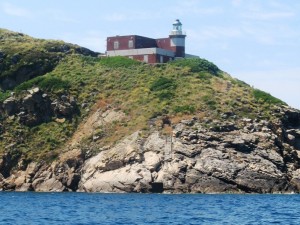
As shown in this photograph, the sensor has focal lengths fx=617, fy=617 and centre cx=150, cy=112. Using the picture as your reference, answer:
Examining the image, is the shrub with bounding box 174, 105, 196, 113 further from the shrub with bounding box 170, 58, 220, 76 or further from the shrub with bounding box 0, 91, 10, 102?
the shrub with bounding box 0, 91, 10, 102

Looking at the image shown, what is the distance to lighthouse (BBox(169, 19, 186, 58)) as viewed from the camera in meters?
120

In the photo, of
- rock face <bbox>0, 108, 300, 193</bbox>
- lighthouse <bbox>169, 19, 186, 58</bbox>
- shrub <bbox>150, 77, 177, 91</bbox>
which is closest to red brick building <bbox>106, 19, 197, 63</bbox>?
lighthouse <bbox>169, 19, 186, 58</bbox>

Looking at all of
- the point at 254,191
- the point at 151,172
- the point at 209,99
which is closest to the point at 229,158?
the point at 254,191

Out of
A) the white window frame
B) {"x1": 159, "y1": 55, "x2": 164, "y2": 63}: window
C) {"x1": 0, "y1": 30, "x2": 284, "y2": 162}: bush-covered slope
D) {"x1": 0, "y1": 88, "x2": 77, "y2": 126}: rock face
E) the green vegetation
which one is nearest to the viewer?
{"x1": 0, "y1": 30, "x2": 284, "y2": 162}: bush-covered slope

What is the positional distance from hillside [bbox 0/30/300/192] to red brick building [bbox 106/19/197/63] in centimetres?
395

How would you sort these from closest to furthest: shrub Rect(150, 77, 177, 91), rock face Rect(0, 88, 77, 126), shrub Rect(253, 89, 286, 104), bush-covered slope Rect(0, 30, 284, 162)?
1. bush-covered slope Rect(0, 30, 284, 162)
2. shrub Rect(253, 89, 286, 104)
3. rock face Rect(0, 88, 77, 126)
4. shrub Rect(150, 77, 177, 91)

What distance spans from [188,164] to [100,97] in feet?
92.2

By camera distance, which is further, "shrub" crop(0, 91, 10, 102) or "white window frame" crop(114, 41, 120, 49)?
"white window frame" crop(114, 41, 120, 49)

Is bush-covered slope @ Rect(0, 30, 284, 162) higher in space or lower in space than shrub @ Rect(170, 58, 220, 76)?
lower

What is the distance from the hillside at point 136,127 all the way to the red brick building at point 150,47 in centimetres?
395

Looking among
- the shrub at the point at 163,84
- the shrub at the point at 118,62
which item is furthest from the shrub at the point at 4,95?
the shrub at the point at 163,84

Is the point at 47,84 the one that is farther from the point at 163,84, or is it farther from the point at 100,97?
the point at 163,84

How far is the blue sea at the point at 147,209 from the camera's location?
48.8 metres

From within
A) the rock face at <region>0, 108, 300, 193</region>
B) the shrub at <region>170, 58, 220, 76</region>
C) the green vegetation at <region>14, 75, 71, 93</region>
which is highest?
the shrub at <region>170, 58, 220, 76</region>
